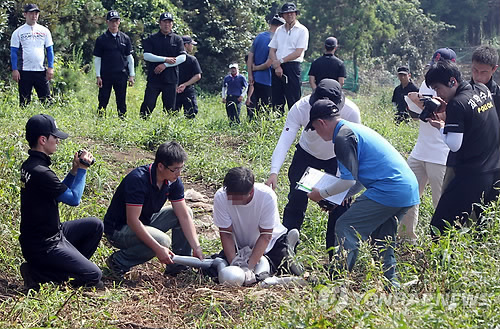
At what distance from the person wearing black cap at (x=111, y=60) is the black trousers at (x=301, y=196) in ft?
15.6

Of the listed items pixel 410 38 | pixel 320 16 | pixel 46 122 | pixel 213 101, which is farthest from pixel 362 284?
pixel 410 38

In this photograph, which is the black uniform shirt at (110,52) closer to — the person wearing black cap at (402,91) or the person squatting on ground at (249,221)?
the person wearing black cap at (402,91)

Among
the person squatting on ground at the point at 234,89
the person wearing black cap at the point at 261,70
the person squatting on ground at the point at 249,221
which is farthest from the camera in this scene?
the person squatting on ground at the point at 234,89

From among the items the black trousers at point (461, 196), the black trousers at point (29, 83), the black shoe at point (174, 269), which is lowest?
the black trousers at point (29, 83)

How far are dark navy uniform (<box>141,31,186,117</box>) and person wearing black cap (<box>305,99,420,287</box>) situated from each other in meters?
5.46

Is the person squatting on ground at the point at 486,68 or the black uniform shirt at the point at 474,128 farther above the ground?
the person squatting on ground at the point at 486,68

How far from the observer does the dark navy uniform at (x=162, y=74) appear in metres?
9.97

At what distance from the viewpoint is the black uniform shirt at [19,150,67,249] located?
474 centimetres

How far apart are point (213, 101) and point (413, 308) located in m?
13.7

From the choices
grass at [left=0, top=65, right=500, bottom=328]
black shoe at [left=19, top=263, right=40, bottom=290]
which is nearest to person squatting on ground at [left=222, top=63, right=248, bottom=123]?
grass at [left=0, top=65, right=500, bottom=328]

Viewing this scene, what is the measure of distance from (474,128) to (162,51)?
5893mm

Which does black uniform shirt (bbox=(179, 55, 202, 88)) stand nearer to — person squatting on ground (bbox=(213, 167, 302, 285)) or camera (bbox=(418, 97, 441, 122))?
person squatting on ground (bbox=(213, 167, 302, 285))

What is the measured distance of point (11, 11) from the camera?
41.7 ft

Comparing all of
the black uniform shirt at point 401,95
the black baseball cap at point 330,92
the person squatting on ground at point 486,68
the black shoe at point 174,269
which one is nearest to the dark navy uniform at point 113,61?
the black uniform shirt at point 401,95
